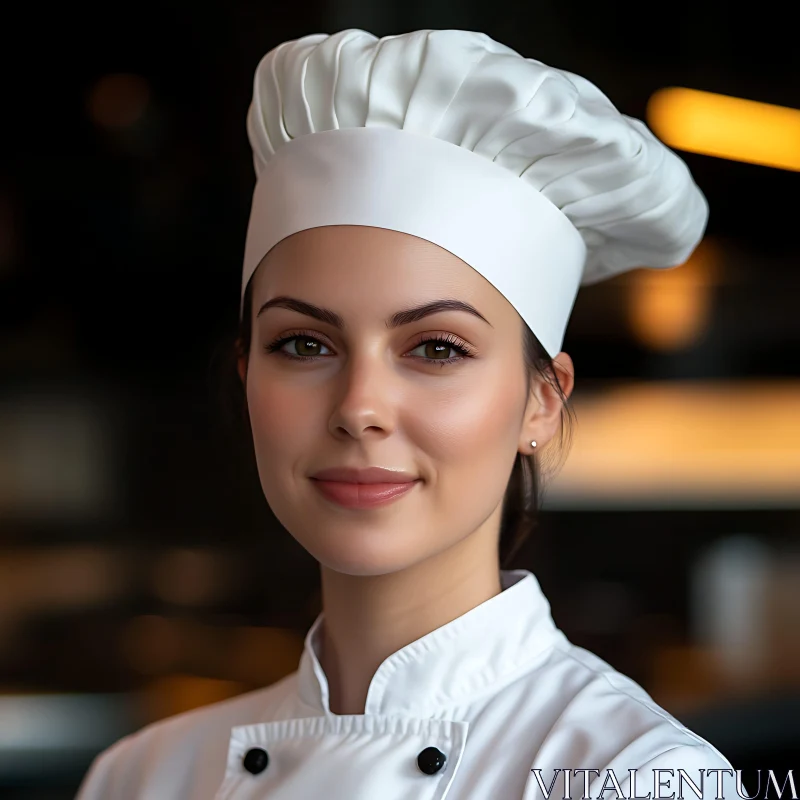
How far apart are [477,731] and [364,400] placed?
338mm

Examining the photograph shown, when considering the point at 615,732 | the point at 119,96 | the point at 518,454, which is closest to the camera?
the point at 615,732

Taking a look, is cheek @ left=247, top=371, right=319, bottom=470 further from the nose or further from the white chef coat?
the white chef coat

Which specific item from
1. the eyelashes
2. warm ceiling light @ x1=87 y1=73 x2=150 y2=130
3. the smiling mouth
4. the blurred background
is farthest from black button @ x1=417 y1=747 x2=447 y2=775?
warm ceiling light @ x1=87 y1=73 x2=150 y2=130

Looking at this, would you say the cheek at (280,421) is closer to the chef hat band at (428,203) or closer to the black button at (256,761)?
the chef hat band at (428,203)

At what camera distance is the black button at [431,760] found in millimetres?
1058

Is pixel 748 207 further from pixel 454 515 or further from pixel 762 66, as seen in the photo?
pixel 454 515

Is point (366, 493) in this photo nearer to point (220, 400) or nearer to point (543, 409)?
point (543, 409)

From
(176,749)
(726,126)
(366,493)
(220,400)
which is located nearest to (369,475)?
(366,493)

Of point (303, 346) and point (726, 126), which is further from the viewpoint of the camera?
point (726, 126)

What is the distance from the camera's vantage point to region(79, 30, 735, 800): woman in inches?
41.4

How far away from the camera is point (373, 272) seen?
1064mm

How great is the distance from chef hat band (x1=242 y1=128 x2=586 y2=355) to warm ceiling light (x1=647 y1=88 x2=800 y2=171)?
3.43 feet

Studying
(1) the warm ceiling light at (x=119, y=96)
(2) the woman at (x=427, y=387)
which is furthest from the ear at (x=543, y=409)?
(1) the warm ceiling light at (x=119, y=96)

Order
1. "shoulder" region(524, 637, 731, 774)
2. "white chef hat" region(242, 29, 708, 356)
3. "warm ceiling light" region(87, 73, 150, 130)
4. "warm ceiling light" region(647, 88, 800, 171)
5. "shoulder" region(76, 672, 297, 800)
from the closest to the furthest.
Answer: "shoulder" region(524, 637, 731, 774) < "white chef hat" region(242, 29, 708, 356) < "shoulder" region(76, 672, 297, 800) < "warm ceiling light" region(647, 88, 800, 171) < "warm ceiling light" region(87, 73, 150, 130)
